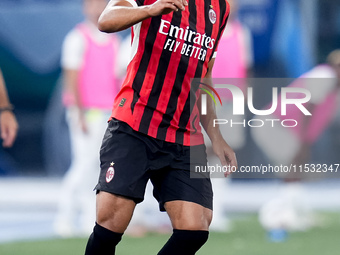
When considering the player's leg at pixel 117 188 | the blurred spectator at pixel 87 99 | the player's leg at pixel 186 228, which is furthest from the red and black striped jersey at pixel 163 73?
the blurred spectator at pixel 87 99

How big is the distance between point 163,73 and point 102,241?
3.19 feet

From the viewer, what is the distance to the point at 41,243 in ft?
24.3

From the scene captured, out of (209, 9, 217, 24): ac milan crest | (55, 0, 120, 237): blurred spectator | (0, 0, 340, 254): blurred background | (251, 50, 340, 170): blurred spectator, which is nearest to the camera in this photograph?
(209, 9, 217, 24): ac milan crest

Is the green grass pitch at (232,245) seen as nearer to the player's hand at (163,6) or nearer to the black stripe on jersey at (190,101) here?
the black stripe on jersey at (190,101)

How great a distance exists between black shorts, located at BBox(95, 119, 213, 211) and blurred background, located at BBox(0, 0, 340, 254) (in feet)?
20.7

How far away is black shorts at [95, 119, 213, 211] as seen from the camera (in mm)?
4332

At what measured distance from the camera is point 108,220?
14.2 feet

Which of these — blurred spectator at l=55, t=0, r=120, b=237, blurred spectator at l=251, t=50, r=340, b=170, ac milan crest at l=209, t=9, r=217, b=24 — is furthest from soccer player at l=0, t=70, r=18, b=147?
Result: blurred spectator at l=251, t=50, r=340, b=170

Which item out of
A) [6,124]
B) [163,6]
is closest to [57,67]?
[6,124]

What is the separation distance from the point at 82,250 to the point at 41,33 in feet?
16.8

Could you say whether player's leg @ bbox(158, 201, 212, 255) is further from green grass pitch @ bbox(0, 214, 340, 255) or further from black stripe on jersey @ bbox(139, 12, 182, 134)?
green grass pitch @ bbox(0, 214, 340, 255)

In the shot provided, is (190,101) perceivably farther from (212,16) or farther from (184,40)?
(212,16)

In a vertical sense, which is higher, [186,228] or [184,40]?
[184,40]

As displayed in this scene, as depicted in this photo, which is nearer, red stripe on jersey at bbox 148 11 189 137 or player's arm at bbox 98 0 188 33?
player's arm at bbox 98 0 188 33
